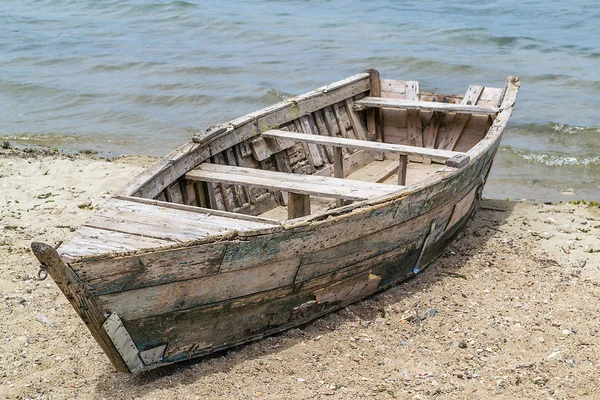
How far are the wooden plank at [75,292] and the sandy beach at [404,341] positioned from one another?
1.82 ft

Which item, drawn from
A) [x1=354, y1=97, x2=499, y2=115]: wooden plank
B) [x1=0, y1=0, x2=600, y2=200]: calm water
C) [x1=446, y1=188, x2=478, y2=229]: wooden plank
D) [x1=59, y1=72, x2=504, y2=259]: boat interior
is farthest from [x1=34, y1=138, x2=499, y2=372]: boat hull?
[x1=0, y1=0, x2=600, y2=200]: calm water

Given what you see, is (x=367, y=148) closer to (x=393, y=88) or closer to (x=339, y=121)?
(x=339, y=121)

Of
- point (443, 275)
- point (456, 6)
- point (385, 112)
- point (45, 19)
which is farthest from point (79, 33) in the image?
point (443, 275)

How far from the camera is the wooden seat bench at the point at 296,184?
5543 mm

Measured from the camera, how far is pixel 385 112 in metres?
8.65

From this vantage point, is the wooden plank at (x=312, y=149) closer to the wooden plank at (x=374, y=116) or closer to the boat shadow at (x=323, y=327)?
the wooden plank at (x=374, y=116)

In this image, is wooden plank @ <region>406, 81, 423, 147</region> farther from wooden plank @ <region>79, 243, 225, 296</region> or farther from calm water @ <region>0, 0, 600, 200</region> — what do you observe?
wooden plank @ <region>79, 243, 225, 296</region>

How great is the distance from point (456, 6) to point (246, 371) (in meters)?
19.8

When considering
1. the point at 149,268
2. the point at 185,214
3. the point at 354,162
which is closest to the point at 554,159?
the point at 354,162

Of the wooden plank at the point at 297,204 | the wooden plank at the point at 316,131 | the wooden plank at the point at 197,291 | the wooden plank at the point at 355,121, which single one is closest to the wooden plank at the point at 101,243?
the wooden plank at the point at 197,291

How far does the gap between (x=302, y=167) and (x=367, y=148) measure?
1.15m

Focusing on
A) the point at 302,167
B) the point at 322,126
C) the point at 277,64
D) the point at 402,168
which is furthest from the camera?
the point at 277,64

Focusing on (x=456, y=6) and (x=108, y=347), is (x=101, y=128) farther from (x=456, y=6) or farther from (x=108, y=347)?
(x=456, y=6)

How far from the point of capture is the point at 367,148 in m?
6.57
